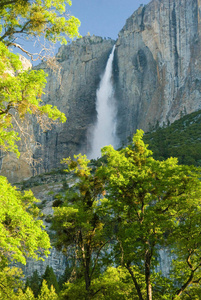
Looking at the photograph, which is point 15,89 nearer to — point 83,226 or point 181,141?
point 83,226

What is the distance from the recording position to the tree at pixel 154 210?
443 inches

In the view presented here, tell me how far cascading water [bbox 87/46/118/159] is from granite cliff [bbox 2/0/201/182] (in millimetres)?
1896

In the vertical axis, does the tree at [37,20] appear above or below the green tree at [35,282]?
above

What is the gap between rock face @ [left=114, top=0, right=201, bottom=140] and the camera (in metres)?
69.6

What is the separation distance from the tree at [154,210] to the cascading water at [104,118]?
73.7 metres

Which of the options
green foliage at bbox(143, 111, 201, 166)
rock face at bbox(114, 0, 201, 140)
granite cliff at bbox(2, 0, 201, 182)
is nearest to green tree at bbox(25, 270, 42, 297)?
green foliage at bbox(143, 111, 201, 166)

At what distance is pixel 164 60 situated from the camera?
245 feet

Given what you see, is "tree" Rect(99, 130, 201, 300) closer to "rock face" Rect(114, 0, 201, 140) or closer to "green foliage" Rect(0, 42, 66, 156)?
"green foliage" Rect(0, 42, 66, 156)

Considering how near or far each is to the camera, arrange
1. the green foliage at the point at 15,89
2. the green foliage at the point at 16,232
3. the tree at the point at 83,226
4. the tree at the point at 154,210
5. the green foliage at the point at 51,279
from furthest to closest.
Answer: the green foliage at the point at 51,279 → the tree at the point at 83,226 → the tree at the point at 154,210 → the green foliage at the point at 15,89 → the green foliage at the point at 16,232

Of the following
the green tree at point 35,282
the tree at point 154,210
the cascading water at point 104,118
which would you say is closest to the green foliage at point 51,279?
the green tree at point 35,282

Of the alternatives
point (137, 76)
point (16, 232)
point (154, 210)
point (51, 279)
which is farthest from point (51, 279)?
point (137, 76)

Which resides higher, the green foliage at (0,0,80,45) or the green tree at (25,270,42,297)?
the green foliage at (0,0,80,45)

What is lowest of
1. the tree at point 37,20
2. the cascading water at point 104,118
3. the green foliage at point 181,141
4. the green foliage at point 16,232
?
the green foliage at point 16,232

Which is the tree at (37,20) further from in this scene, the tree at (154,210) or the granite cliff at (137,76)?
the granite cliff at (137,76)
